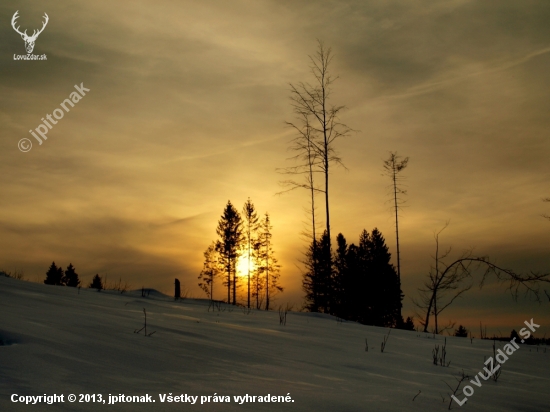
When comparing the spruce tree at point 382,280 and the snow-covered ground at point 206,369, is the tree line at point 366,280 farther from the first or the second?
the snow-covered ground at point 206,369

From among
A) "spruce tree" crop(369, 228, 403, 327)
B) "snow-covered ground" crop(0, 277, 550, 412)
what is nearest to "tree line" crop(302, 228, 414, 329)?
"spruce tree" crop(369, 228, 403, 327)

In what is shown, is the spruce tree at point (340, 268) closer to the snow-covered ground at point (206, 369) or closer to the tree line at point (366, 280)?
the tree line at point (366, 280)

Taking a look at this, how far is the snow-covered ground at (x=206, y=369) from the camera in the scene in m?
2.33

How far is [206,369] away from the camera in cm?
307

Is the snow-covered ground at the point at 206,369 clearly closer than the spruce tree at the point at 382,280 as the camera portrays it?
Yes

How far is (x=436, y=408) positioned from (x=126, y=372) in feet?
Answer: 6.52

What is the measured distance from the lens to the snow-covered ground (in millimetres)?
2332

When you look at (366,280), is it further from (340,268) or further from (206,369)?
(206,369)

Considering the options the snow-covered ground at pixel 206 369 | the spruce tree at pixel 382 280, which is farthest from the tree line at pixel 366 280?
the snow-covered ground at pixel 206 369

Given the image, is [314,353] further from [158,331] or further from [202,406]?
[202,406]

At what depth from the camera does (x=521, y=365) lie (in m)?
5.65

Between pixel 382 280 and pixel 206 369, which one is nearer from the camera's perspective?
pixel 206 369

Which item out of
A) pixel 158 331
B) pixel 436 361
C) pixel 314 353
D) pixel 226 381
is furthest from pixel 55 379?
pixel 436 361

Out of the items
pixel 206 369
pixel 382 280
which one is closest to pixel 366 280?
pixel 382 280
